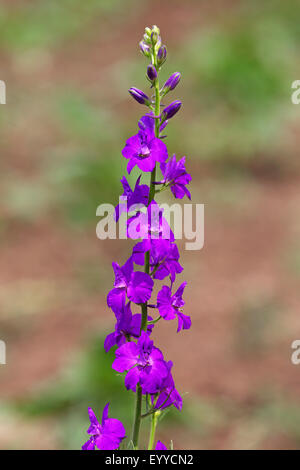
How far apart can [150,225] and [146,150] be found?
23 centimetres

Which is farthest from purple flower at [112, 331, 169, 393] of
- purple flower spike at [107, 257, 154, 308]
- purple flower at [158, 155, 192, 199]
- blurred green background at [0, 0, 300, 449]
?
blurred green background at [0, 0, 300, 449]

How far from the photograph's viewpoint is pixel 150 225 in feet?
7.70

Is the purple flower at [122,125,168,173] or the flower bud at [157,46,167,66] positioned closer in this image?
the purple flower at [122,125,168,173]

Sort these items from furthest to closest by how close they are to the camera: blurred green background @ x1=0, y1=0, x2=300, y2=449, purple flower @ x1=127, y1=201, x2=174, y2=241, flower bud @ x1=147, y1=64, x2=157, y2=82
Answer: blurred green background @ x1=0, y1=0, x2=300, y2=449 < flower bud @ x1=147, y1=64, x2=157, y2=82 < purple flower @ x1=127, y1=201, x2=174, y2=241

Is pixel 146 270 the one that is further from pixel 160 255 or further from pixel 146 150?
pixel 146 150

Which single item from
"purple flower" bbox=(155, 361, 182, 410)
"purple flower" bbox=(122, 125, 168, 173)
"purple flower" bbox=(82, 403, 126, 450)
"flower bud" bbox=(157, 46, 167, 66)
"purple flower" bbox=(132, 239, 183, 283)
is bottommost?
"purple flower" bbox=(82, 403, 126, 450)

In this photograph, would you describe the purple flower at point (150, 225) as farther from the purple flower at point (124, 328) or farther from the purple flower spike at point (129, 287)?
A: the purple flower at point (124, 328)

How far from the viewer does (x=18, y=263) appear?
807cm

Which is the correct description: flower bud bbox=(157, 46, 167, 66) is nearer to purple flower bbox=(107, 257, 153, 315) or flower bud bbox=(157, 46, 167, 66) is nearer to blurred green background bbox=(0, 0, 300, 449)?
purple flower bbox=(107, 257, 153, 315)

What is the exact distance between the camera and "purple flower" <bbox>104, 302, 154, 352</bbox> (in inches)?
97.1

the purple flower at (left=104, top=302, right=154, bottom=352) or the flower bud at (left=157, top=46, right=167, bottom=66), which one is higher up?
the flower bud at (left=157, top=46, right=167, bottom=66)

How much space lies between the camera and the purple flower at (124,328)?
97.1 inches

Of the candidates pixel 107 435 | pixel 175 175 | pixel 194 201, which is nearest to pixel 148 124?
pixel 175 175
